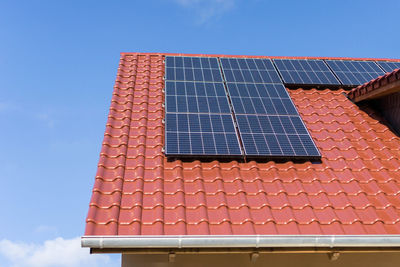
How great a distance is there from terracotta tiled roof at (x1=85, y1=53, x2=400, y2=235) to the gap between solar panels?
0.26 meters

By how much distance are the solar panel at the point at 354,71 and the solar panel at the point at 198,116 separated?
368 centimetres

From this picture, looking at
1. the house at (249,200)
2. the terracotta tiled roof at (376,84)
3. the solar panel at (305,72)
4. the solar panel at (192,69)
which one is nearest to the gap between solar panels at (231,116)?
the solar panel at (192,69)

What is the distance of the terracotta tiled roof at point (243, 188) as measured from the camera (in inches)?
193

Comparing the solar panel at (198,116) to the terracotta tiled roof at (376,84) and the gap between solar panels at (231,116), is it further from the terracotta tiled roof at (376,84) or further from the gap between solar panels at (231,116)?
the terracotta tiled roof at (376,84)

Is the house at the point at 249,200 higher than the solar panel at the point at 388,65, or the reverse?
the solar panel at the point at 388,65

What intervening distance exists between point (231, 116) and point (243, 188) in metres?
2.00

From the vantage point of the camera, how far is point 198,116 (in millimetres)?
7113

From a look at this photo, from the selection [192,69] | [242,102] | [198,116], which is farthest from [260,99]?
[192,69]

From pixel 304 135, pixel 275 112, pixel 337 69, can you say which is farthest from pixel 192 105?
pixel 337 69

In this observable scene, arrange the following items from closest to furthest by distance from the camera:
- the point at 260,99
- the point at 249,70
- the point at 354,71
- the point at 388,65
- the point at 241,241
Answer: the point at 241,241 < the point at 260,99 < the point at 249,70 < the point at 354,71 < the point at 388,65

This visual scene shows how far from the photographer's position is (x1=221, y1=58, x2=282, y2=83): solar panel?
898 cm

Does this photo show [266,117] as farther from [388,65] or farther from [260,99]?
[388,65]

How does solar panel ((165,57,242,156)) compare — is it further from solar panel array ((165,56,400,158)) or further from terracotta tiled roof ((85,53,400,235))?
terracotta tiled roof ((85,53,400,235))

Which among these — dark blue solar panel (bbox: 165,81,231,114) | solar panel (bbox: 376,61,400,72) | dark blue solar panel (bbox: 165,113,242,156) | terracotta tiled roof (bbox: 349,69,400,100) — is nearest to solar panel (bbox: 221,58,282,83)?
dark blue solar panel (bbox: 165,81,231,114)
